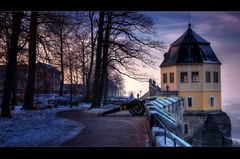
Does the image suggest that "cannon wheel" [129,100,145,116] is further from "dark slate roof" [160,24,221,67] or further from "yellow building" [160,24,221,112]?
"dark slate roof" [160,24,221,67]

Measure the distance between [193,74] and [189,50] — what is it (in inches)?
89.3

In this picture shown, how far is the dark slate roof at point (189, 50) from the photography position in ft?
95.7

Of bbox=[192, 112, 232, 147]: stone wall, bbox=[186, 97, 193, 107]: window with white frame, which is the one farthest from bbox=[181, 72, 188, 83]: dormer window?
bbox=[192, 112, 232, 147]: stone wall

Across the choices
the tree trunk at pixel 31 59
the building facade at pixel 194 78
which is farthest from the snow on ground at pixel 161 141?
the building facade at pixel 194 78

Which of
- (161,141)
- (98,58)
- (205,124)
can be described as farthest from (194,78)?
(161,141)

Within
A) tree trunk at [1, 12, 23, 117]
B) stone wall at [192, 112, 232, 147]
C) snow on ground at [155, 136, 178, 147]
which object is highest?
tree trunk at [1, 12, 23, 117]

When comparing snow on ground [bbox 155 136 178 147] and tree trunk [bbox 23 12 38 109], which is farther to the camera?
tree trunk [bbox 23 12 38 109]

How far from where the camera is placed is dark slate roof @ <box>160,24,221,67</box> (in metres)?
29.2

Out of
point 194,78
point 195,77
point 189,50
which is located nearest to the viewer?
point 189,50

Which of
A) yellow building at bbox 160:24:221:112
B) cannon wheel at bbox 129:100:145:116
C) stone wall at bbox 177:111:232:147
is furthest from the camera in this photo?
yellow building at bbox 160:24:221:112

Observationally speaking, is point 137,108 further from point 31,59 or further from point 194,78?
point 194,78

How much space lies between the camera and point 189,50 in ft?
98.2
